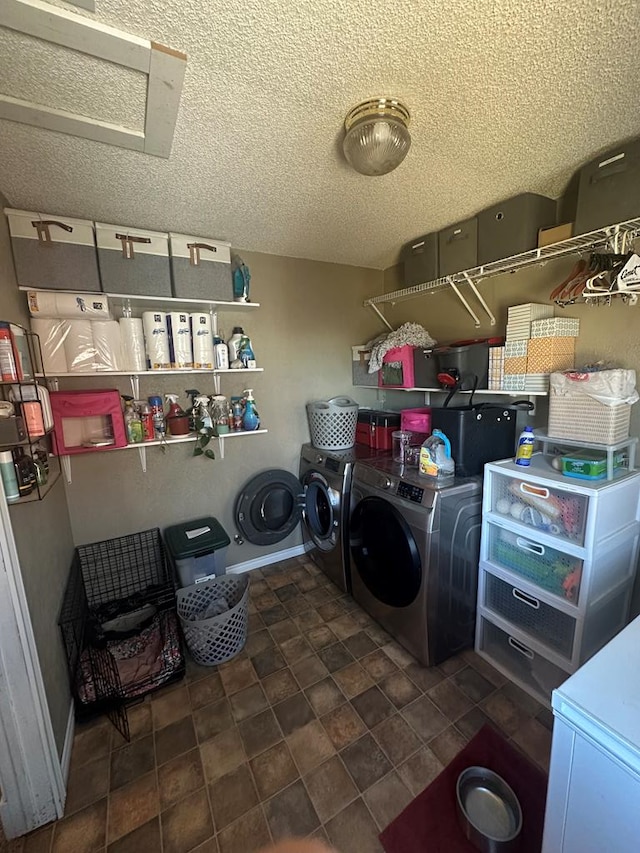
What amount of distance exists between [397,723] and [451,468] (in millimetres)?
1157

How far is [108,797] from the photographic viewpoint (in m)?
1.25

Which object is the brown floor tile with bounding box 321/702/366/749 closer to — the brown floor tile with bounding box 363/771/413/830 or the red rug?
the brown floor tile with bounding box 363/771/413/830

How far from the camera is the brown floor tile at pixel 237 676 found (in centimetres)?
168

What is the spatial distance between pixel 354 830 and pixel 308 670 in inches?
25.5

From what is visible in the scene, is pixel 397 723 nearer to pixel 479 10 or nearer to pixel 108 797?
pixel 108 797

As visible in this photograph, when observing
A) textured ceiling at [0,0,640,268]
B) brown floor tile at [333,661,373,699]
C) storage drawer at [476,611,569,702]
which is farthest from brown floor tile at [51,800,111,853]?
textured ceiling at [0,0,640,268]

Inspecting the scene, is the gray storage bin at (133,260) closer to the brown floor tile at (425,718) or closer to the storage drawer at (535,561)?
the storage drawer at (535,561)

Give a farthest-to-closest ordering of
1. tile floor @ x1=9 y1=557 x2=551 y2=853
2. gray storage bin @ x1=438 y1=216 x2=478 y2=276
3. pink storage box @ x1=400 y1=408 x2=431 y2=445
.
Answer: pink storage box @ x1=400 y1=408 x2=431 y2=445 → gray storage bin @ x1=438 y1=216 x2=478 y2=276 → tile floor @ x1=9 y1=557 x2=551 y2=853

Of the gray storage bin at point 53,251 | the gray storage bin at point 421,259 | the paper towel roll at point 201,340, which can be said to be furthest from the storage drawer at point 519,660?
the gray storage bin at point 53,251

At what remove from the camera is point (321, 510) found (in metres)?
2.47

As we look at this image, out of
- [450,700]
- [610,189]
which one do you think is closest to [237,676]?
[450,700]

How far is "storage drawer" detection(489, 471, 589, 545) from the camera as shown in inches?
54.8

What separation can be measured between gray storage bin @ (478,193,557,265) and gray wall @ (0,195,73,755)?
222 cm

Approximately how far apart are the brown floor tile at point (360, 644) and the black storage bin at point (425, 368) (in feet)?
5.09
